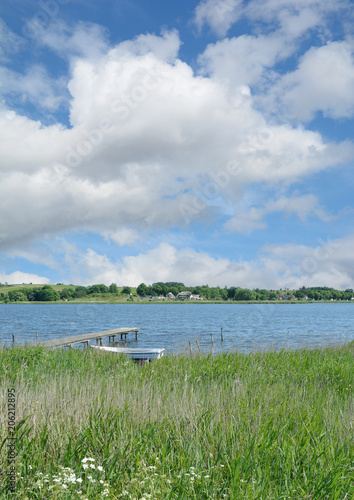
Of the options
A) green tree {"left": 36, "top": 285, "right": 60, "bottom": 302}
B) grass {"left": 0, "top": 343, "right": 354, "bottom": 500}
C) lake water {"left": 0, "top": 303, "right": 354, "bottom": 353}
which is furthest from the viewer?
green tree {"left": 36, "top": 285, "right": 60, "bottom": 302}

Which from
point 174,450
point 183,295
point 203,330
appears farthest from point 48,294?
point 174,450

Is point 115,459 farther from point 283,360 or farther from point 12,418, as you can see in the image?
point 283,360

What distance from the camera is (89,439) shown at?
461 cm

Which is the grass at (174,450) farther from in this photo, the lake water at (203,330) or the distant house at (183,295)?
the distant house at (183,295)

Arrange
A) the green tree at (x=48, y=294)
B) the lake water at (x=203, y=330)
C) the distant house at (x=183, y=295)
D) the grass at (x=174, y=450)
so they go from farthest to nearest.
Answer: the distant house at (x=183, y=295)
the green tree at (x=48, y=294)
the lake water at (x=203, y=330)
the grass at (x=174, y=450)

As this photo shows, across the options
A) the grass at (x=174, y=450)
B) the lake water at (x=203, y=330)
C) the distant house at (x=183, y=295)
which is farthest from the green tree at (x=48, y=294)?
the grass at (x=174, y=450)

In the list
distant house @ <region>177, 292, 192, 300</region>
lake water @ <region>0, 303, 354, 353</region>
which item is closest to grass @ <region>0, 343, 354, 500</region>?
lake water @ <region>0, 303, 354, 353</region>

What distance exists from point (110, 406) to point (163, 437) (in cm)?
103

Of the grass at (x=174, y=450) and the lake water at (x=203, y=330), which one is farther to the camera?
the lake water at (x=203, y=330)

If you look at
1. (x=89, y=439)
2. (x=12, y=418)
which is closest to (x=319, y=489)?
(x=89, y=439)

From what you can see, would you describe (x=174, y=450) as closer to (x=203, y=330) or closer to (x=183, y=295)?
(x=203, y=330)

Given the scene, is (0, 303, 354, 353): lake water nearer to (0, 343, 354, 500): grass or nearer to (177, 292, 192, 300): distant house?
(0, 343, 354, 500): grass

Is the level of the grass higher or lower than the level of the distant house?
higher

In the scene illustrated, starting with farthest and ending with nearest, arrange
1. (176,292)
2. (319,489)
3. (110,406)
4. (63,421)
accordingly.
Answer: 1. (176,292)
2. (110,406)
3. (63,421)
4. (319,489)
